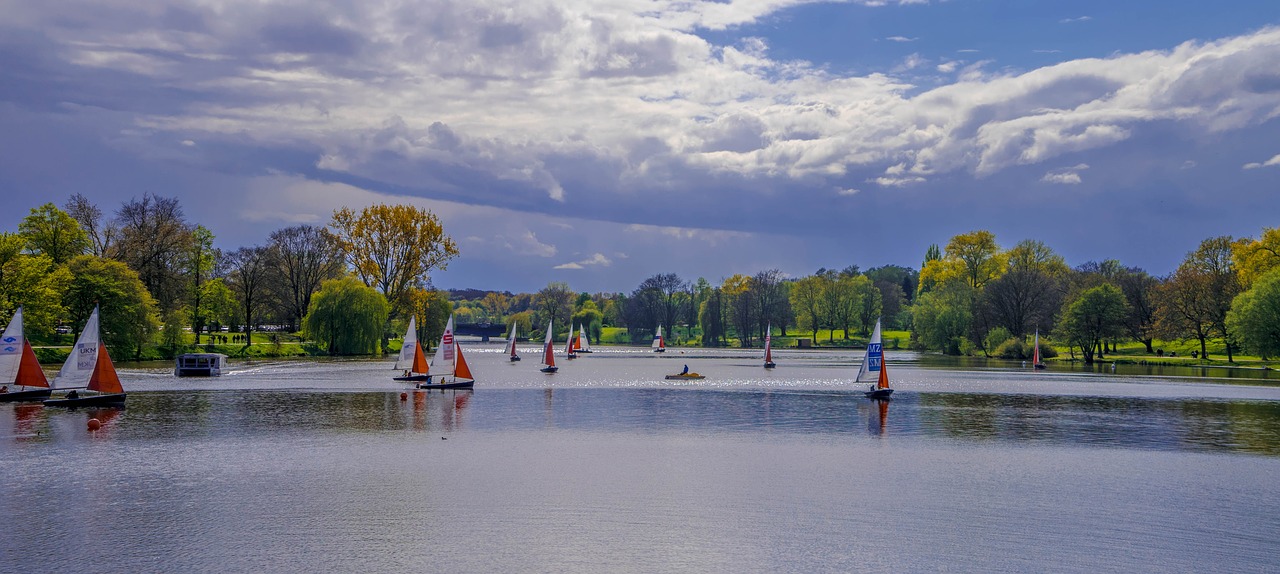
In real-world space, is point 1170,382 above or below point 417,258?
below

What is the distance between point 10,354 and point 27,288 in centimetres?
2468

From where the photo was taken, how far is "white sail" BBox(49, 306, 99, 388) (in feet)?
141

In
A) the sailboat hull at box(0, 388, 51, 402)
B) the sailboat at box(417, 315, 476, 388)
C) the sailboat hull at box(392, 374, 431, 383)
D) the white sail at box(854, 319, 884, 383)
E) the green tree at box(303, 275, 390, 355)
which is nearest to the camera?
the sailboat hull at box(0, 388, 51, 402)

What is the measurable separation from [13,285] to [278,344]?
33.4m

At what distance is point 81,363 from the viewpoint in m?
43.5

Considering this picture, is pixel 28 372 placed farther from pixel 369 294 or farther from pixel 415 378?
pixel 369 294

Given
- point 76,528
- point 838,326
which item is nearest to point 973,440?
point 76,528

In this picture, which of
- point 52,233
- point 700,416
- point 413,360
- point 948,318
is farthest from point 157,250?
point 948,318

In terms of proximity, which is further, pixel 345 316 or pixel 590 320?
pixel 590 320

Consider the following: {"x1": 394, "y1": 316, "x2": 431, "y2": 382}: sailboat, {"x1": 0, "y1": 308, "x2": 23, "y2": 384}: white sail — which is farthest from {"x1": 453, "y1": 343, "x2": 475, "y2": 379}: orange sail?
{"x1": 0, "y1": 308, "x2": 23, "y2": 384}: white sail

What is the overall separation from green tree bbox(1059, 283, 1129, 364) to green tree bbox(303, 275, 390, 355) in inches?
2794

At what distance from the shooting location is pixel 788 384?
6762 cm

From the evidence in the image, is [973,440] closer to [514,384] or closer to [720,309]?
[514,384]

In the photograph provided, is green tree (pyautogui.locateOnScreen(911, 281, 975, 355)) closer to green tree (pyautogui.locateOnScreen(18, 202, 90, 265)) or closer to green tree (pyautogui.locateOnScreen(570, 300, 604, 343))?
green tree (pyautogui.locateOnScreen(570, 300, 604, 343))
